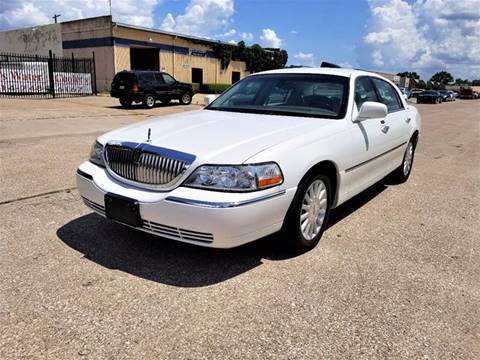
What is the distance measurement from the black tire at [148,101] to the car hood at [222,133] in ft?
53.4

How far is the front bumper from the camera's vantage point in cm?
299

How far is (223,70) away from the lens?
4166 centimetres

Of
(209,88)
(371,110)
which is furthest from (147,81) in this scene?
(209,88)

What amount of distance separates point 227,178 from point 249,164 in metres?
0.19

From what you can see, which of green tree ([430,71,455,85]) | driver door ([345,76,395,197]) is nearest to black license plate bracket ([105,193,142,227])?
driver door ([345,76,395,197])

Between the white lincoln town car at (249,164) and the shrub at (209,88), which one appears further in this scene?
the shrub at (209,88)

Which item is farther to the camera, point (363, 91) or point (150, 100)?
point (150, 100)

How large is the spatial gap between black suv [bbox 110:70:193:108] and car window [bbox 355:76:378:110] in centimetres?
1603

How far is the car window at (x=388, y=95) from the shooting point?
17.6 ft

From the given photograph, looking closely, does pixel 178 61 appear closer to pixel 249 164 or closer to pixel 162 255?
pixel 162 255

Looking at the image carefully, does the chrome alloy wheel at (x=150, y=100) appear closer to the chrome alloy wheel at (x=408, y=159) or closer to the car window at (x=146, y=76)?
the car window at (x=146, y=76)

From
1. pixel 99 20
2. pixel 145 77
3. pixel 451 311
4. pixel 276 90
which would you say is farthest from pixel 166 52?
pixel 451 311

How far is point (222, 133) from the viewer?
360cm

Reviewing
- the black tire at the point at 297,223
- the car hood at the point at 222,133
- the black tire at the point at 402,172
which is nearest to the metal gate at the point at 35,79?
the black tire at the point at 402,172
